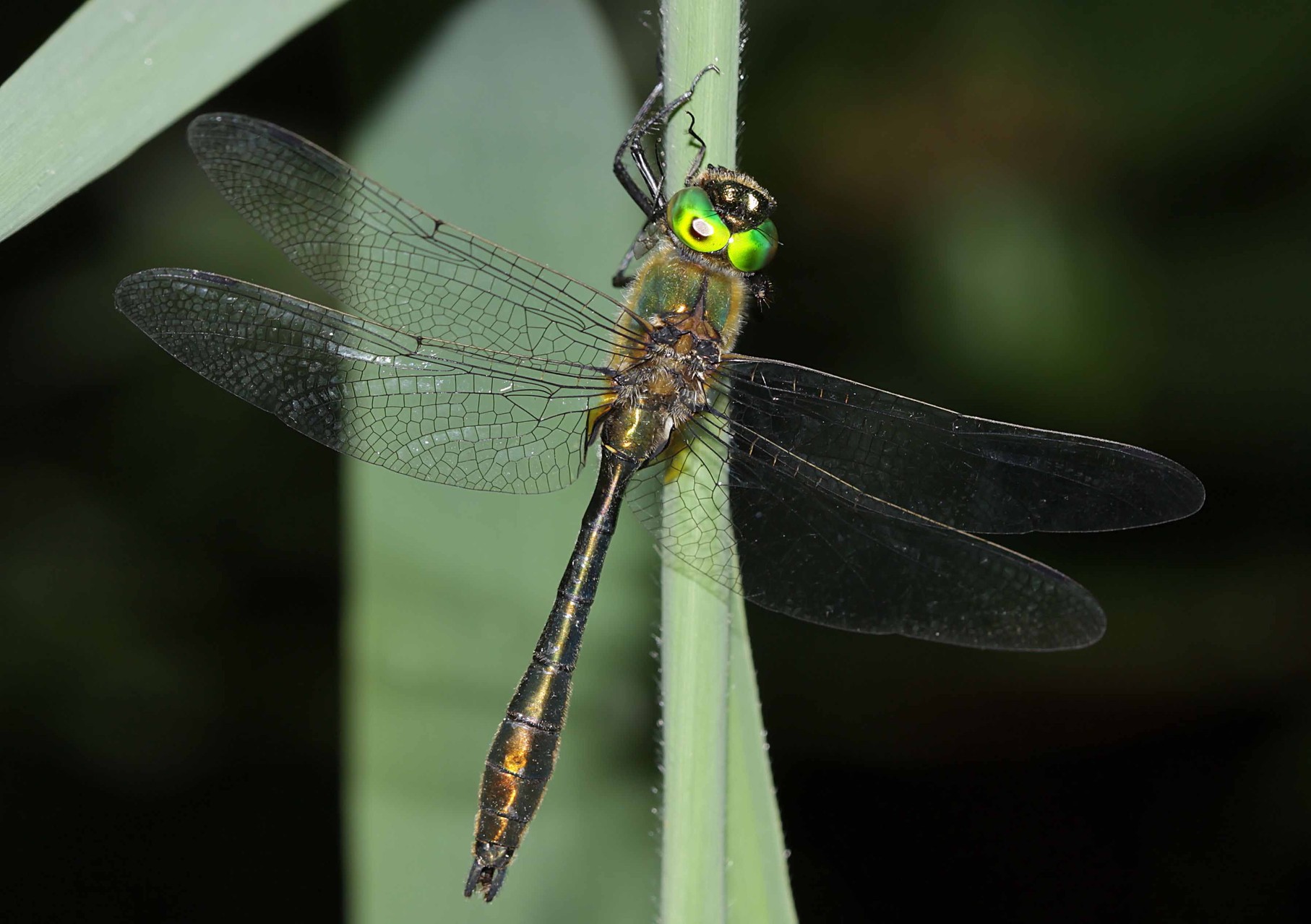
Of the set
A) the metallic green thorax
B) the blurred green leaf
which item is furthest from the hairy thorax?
the blurred green leaf

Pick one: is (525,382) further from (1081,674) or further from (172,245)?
(1081,674)

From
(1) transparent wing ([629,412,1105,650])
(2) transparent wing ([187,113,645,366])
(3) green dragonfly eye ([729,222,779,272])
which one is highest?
(3) green dragonfly eye ([729,222,779,272])

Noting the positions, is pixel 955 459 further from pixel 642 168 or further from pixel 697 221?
pixel 642 168

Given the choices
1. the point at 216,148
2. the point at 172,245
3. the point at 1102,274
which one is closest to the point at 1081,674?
the point at 1102,274

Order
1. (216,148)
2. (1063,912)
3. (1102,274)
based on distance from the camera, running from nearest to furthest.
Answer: (216,148) < (1102,274) < (1063,912)

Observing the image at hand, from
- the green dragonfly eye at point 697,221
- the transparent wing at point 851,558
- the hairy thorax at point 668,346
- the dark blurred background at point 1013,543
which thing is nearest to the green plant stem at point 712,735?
the green dragonfly eye at point 697,221

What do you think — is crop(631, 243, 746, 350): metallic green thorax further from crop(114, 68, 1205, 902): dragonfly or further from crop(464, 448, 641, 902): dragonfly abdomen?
crop(464, 448, 641, 902): dragonfly abdomen
